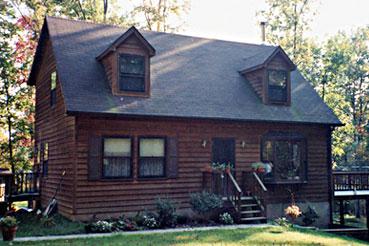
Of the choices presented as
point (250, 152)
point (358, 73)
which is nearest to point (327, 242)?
point (250, 152)

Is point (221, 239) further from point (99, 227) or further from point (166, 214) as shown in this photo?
point (99, 227)

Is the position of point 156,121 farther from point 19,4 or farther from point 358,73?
point 358,73

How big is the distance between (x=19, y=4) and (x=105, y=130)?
1543 cm

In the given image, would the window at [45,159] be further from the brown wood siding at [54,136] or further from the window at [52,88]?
the window at [52,88]

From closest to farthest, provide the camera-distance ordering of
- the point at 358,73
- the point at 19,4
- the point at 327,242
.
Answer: the point at 327,242
the point at 19,4
the point at 358,73

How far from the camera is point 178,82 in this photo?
664 inches

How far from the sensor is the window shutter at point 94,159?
13695mm

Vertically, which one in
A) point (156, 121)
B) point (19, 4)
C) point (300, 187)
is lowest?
point (300, 187)

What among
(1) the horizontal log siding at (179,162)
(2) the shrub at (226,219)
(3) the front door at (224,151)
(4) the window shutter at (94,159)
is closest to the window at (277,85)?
(1) the horizontal log siding at (179,162)

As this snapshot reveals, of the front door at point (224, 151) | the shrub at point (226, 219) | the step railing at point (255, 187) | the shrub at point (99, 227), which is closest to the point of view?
the shrub at point (99, 227)

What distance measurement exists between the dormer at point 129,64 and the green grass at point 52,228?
4.46 meters

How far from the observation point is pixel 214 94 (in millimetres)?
17094

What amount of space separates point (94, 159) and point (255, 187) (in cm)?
585

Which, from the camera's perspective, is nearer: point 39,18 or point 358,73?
point 39,18
